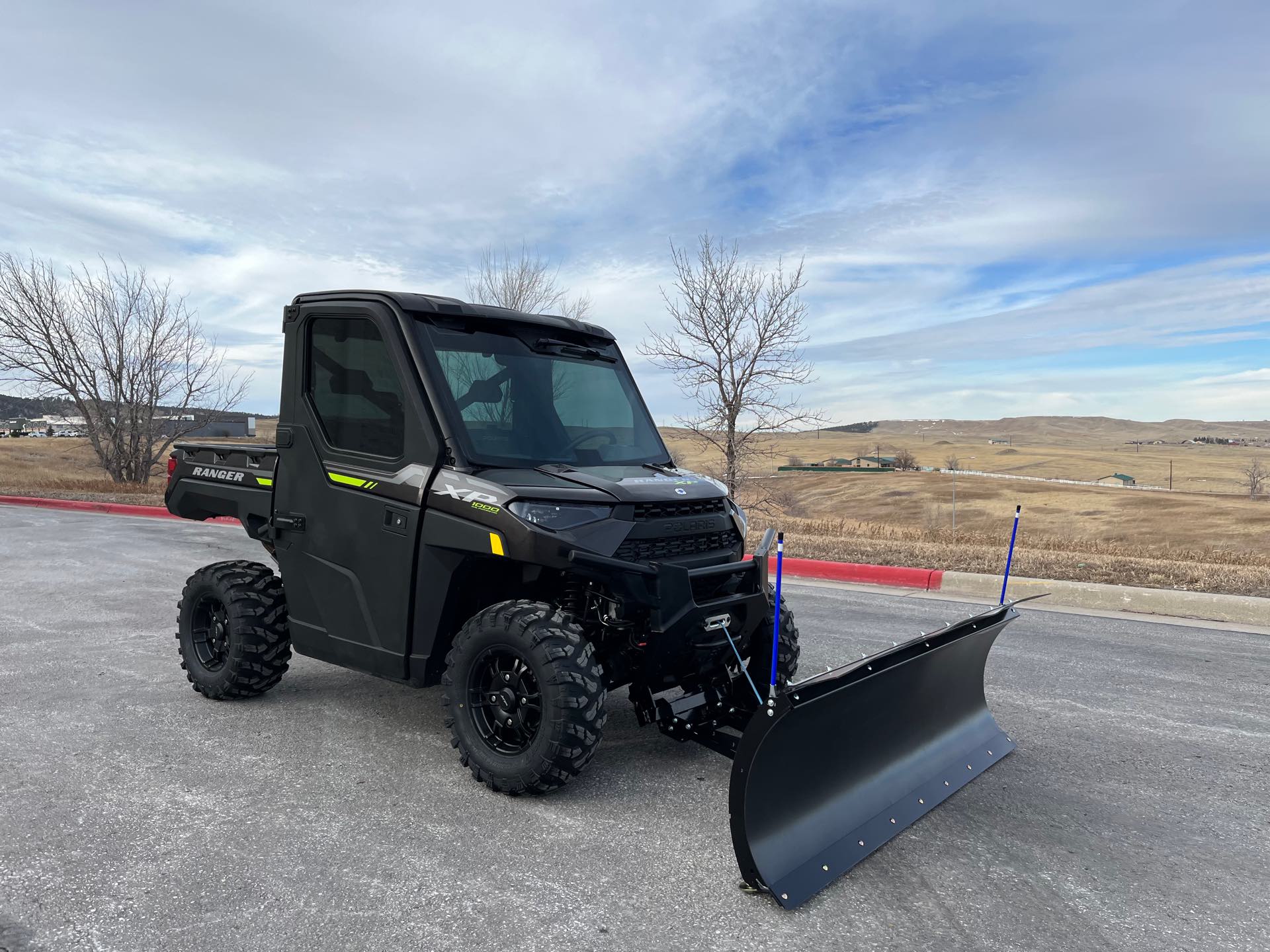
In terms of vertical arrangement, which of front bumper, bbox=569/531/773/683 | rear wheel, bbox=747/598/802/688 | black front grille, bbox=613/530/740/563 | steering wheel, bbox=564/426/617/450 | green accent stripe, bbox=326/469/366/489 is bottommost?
rear wheel, bbox=747/598/802/688

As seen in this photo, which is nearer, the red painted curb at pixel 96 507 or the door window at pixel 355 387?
the door window at pixel 355 387

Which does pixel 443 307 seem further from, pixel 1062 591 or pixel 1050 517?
pixel 1050 517

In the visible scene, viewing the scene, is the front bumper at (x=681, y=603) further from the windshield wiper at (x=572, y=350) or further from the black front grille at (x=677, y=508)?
the windshield wiper at (x=572, y=350)

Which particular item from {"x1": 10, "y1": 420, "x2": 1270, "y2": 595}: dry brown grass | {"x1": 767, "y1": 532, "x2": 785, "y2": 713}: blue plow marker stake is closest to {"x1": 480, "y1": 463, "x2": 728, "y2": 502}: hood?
{"x1": 767, "y1": 532, "x2": 785, "y2": 713}: blue plow marker stake

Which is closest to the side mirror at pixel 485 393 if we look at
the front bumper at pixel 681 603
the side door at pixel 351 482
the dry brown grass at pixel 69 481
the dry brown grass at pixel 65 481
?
the side door at pixel 351 482

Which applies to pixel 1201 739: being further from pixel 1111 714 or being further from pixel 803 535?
pixel 803 535

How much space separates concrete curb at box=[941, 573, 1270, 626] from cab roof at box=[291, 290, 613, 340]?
6.28 m

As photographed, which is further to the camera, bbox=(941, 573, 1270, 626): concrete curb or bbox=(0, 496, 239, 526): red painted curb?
bbox=(0, 496, 239, 526): red painted curb

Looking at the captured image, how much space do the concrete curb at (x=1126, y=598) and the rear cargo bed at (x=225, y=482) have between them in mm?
7187

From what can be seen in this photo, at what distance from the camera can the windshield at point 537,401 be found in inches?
176

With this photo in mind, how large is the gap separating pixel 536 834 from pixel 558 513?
134cm

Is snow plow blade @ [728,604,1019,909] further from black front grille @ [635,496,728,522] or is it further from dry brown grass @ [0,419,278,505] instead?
dry brown grass @ [0,419,278,505]

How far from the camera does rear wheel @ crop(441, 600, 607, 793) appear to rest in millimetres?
3785

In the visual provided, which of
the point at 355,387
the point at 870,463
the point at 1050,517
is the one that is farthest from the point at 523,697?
the point at 870,463
